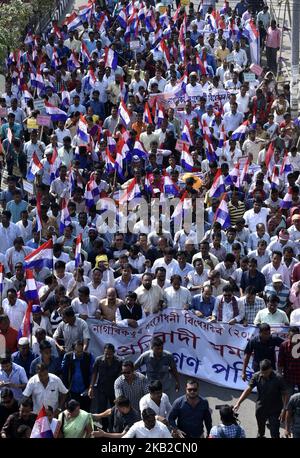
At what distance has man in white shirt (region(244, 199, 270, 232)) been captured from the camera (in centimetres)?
1952

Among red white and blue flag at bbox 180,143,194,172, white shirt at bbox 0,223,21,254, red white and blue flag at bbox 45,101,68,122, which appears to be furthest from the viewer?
red white and blue flag at bbox 45,101,68,122

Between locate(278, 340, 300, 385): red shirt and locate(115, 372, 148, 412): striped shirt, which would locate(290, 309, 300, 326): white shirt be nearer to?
locate(278, 340, 300, 385): red shirt

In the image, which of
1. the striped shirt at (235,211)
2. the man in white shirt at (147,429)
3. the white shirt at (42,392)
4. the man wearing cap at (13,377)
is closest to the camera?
the man in white shirt at (147,429)

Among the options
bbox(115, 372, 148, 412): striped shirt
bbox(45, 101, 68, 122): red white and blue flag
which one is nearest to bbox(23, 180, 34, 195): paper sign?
bbox(45, 101, 68, 122): red white and blue flag

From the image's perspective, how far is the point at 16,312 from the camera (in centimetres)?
1628

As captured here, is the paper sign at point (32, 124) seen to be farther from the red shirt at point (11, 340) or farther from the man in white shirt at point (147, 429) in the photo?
the man in white shirt at point (147, 429)

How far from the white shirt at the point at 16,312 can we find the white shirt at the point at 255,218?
4.42 metres

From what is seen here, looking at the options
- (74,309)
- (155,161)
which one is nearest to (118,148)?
(155,161)

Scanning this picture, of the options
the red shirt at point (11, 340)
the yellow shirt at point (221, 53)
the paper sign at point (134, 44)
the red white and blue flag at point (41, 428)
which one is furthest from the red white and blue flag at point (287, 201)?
the paper sign at point (134, 44)

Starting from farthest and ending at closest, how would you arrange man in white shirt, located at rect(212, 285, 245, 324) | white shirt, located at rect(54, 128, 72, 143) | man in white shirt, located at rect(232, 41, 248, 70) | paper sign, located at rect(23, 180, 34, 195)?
man in white shirt, located at rect(232, 41, 248, 70) → white shirt, located at rect(54, 128, 72, 143) → paper sign, located at rect(23, 180, 34, 195) → man in white shirt, located at rect(212, 285, 245, 324)

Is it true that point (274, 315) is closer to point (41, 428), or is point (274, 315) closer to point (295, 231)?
point (295, 231)

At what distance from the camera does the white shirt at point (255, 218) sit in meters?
19.5

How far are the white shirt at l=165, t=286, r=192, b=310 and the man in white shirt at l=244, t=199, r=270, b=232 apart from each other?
2785mm

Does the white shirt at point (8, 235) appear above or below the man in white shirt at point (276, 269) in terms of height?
above
